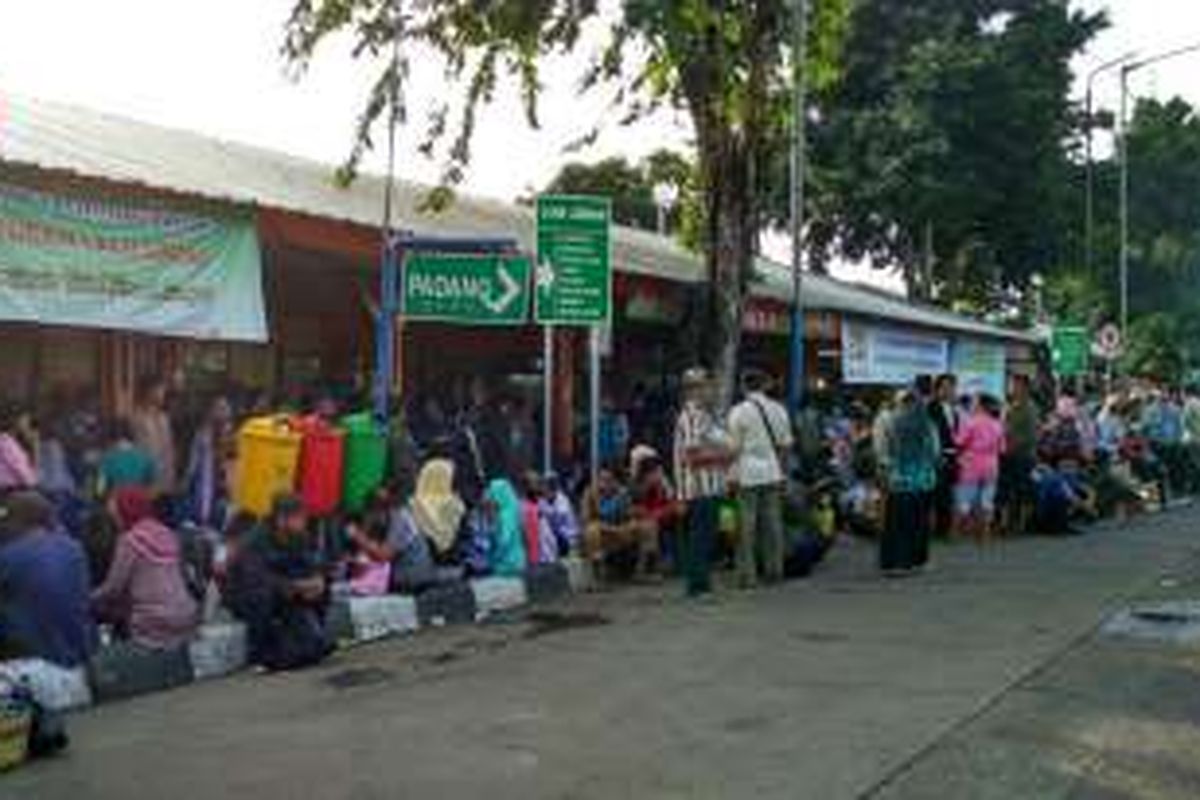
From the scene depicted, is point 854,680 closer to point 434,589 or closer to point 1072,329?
point 434,589

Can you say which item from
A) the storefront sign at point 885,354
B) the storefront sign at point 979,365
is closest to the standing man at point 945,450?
the storefront sign at point 885,354

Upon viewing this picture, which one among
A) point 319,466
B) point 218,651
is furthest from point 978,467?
point 218,651

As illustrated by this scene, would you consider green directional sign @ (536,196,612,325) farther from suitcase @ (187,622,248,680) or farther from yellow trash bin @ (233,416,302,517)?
suitcase @ (187,622,248,680)

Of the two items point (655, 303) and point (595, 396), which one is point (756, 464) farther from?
point (655, 303)

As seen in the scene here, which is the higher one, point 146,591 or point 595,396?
point 595,396

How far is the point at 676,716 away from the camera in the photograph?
1127 centimetres

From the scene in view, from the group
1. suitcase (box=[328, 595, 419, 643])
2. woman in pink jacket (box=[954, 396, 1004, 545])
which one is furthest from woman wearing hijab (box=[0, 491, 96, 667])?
woman in pink jacket (box=[954, 396, 1004, 545])

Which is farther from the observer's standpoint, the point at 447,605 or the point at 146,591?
the point at 447,605

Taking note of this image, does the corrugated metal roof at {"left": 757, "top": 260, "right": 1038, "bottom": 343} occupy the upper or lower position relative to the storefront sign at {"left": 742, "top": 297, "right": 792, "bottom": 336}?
upper

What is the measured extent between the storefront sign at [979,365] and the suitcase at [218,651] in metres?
22.0

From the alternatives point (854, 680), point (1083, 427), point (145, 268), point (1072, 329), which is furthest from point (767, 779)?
point (1072, 329)

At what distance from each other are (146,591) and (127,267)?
324 centimetres

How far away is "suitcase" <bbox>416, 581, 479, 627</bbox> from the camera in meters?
15.4

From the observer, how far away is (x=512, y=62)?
2075cm
